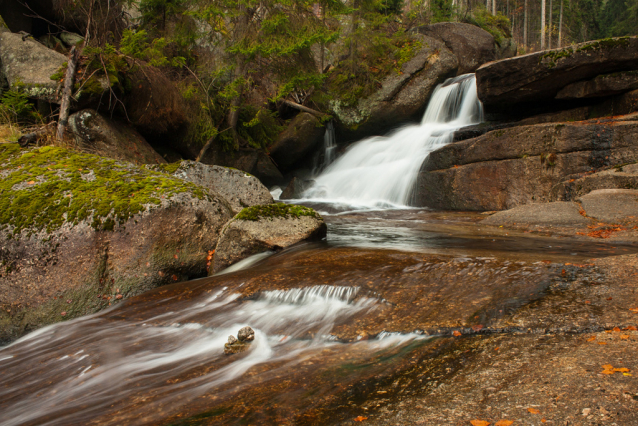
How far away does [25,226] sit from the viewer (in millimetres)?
5277

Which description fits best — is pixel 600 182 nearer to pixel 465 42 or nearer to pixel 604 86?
pixel 604 86

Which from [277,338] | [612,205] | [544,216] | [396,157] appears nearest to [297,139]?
[396,157]

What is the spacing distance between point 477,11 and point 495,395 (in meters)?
28.1

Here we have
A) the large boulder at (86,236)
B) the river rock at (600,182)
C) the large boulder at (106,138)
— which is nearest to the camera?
the large boulder at (86,236)

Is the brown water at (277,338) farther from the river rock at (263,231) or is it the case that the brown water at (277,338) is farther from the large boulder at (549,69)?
the large boulder at (549,69)

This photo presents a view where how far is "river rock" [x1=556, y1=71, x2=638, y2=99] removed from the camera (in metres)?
10.5

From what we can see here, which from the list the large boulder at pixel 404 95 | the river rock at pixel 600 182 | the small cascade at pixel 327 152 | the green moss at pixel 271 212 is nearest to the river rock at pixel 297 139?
the small cascade at pixel 327 152

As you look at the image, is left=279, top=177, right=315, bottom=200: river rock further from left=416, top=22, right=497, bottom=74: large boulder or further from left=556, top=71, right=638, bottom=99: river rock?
left=556, top=71, right=638, bottom=99: river rock

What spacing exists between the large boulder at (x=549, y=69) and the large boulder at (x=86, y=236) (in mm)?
9994

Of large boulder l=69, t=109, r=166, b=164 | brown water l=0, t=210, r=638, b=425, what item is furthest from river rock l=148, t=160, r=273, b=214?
brown water l=0, t=210, r=638, b=425

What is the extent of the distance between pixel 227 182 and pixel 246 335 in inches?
251

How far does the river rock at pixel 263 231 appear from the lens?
601 cm

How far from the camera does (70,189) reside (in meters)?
5.75

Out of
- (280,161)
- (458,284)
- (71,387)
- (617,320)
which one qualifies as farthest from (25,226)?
(280,161)
